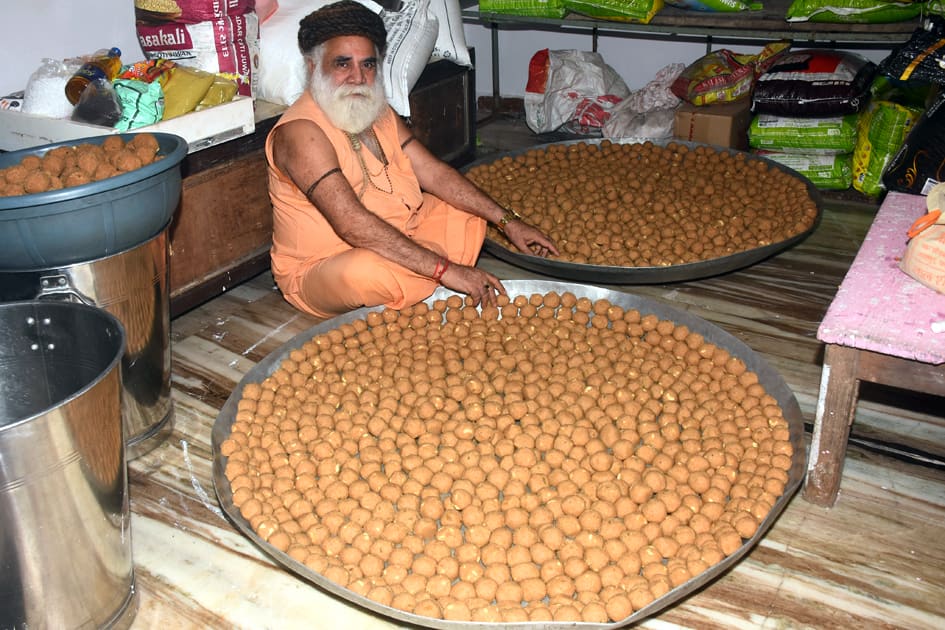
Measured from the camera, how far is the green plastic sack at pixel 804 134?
355cm

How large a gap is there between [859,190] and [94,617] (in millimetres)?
3318

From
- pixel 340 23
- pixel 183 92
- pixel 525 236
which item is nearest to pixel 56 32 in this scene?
pixel 183 92

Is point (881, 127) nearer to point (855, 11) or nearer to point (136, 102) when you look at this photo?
point (855, 11)

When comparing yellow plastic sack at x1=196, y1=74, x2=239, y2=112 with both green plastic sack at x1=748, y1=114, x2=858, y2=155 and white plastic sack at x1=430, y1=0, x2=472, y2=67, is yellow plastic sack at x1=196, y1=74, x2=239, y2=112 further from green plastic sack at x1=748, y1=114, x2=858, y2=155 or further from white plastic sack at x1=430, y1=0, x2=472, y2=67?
green plastic sack at x1=748, y1=114, x2=858, y2=155

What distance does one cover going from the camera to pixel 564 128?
15.1ft

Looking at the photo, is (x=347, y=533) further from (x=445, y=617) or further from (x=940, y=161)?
(x=940, y=161)

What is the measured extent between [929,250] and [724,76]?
7.41ft

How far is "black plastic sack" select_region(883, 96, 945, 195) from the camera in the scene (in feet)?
8.56

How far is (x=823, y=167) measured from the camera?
3637mm

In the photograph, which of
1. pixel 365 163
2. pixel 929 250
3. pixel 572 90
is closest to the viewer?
pixel 929 250

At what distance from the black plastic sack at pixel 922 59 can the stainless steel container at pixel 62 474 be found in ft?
8.30

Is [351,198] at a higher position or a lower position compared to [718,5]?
lower

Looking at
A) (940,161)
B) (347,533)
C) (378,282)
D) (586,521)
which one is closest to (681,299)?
(940,161)

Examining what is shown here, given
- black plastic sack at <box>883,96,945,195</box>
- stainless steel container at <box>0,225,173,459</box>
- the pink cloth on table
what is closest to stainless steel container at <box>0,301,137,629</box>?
stainless steel container at <box>0,225,173,459</box>
